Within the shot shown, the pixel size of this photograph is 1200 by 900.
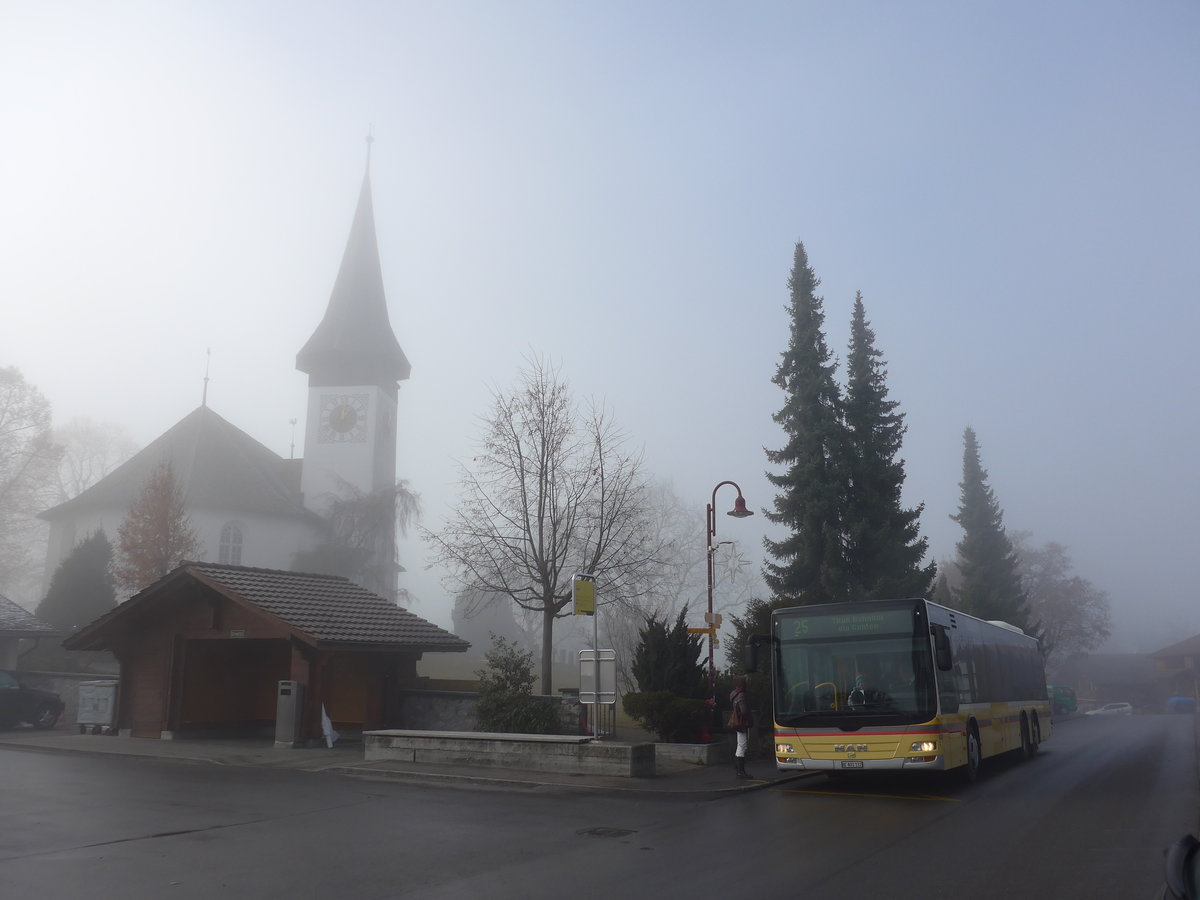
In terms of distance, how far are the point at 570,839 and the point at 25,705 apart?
873 inches

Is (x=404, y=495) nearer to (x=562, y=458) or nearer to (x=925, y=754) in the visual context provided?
(x=562, y=458)

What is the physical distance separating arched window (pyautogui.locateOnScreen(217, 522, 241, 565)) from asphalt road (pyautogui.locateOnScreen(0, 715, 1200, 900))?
44.6 m

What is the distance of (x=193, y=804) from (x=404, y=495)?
156 ft

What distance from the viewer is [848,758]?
14.7 meters

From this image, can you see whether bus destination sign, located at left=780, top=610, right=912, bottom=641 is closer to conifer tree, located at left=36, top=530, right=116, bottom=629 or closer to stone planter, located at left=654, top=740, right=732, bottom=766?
stone planter, located at left=654, top=740, right=732, bottom=766

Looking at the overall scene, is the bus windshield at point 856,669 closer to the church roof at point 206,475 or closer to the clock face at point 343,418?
the church roof at point 206,475

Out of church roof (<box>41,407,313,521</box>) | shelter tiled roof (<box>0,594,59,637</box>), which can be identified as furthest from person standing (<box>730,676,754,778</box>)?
church roof (<box>41,407,313,521</box>)

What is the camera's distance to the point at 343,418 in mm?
70312

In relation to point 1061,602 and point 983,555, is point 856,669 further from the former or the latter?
point 1061,602

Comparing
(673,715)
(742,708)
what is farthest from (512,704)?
(742,708)

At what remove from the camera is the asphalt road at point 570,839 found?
8.36 metres

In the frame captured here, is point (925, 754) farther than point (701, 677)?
No

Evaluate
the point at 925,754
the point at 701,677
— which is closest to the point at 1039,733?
the point at 701,677

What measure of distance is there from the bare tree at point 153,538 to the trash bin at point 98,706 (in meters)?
18.1
